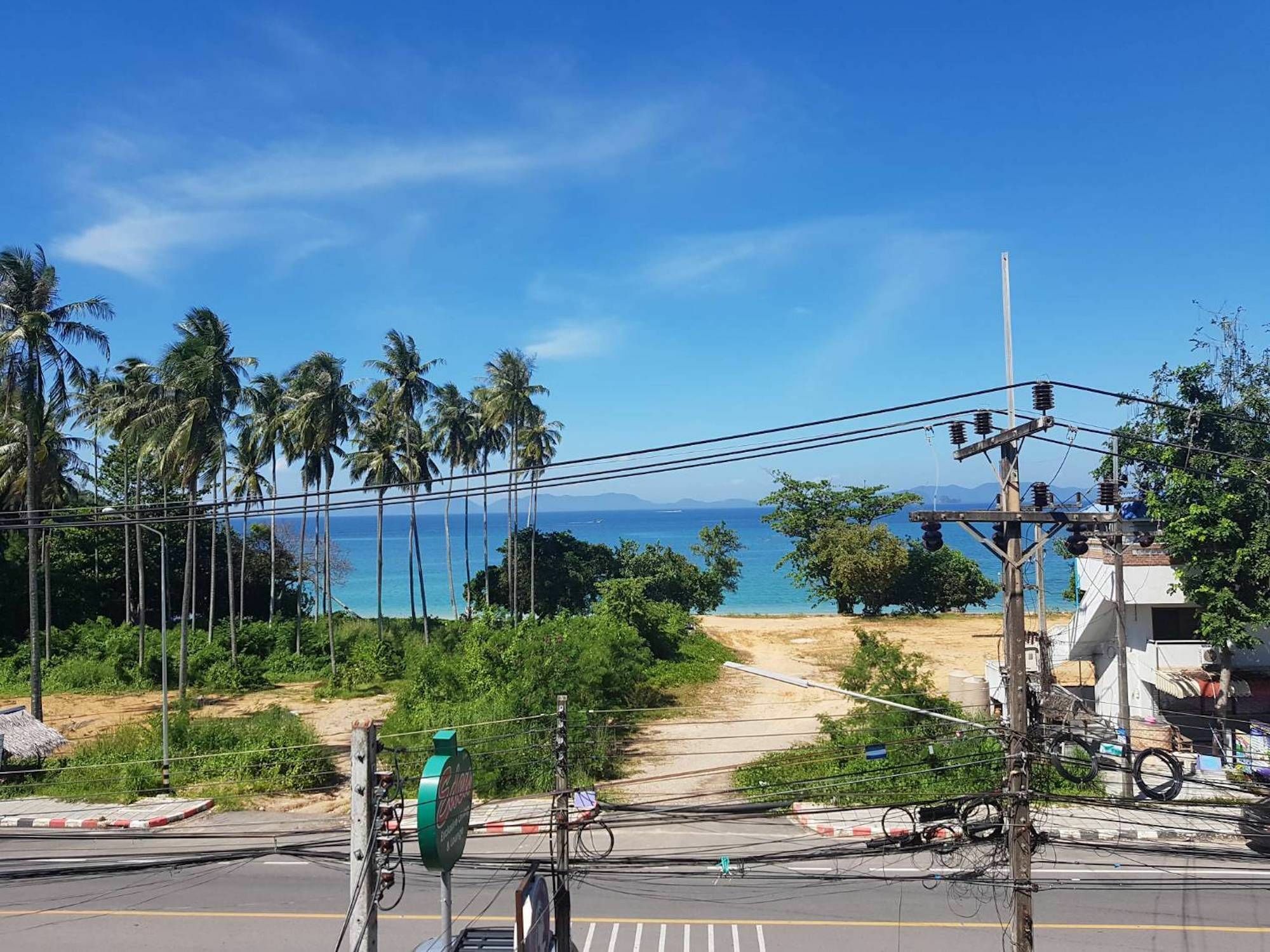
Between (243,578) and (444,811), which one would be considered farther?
(243,578)

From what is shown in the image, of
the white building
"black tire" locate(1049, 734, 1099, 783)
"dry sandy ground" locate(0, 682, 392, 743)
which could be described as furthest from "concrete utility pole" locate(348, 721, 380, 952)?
"dry sandy ground" locate(0, 682, 392, 743)

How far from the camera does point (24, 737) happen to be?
25469 mm

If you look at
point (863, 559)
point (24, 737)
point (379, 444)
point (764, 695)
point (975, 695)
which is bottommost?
point (764, 695)

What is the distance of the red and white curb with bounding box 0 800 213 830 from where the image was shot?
20.1 m

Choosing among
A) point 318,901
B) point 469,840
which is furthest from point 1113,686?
point 318,901

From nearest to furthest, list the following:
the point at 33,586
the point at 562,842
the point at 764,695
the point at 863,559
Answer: the point at 562,842
the point at 33,586
the point at 764,695
the point at 863,559

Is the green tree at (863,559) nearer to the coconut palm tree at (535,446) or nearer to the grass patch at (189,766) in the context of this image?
the coconut palm tree at (535,446)

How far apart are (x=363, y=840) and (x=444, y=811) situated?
72 centimetres

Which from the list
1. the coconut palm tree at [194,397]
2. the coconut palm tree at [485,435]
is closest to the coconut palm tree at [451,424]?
the coconut palm tree at [485,435]

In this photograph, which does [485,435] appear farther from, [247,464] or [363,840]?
[363,840]

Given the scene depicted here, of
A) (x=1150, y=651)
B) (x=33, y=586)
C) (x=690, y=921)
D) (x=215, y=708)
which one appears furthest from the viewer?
(x=215, y=708)

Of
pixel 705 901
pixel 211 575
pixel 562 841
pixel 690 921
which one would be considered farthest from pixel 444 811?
pixel 211 575

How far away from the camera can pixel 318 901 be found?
49.9 ft

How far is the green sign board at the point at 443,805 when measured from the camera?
7488 mm
